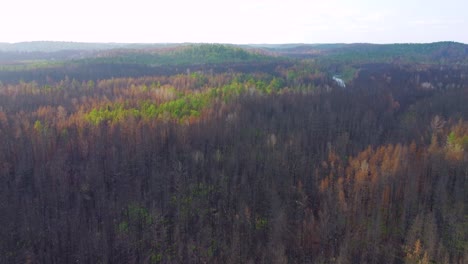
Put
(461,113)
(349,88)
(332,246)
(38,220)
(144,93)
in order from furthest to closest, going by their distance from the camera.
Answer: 1. (349,88)
2. (144,93)
3. (461,113)
4. (38,220)
5. (332,246)

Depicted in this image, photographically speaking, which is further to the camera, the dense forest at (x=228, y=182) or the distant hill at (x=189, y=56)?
the distant hill at (x=189, y=56)

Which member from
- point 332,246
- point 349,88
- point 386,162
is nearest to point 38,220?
point 332,246

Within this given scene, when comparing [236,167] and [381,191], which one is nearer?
[381,191]

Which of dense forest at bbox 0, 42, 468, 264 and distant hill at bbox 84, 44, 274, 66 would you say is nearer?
dense forest at bbox 0, 42, 468, 264

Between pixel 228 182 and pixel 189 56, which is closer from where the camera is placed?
pixel 228 182

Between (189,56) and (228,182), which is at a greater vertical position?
(189,56)

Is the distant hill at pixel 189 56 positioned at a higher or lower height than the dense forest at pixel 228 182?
higher

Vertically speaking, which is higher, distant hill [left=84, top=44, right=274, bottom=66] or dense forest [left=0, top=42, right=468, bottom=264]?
distant hill [left=84, top=44, right=274, bottom=66]

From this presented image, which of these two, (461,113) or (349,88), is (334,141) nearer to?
(461,113)
